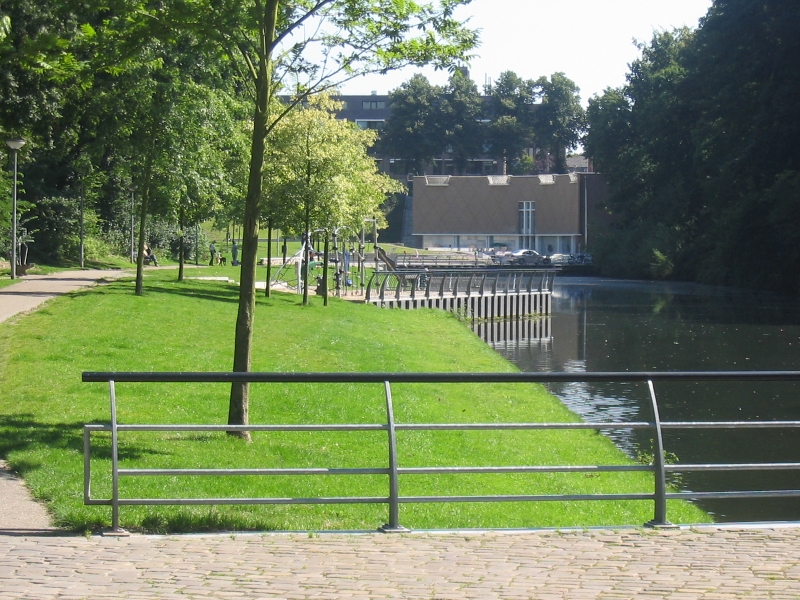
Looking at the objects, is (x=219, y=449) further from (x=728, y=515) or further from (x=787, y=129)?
(x=787, y=129)

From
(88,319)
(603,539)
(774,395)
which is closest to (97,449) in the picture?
(603,539)

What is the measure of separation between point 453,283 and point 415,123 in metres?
83.3

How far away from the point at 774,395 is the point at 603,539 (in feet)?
53.5

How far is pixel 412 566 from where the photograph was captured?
5457 millimetres

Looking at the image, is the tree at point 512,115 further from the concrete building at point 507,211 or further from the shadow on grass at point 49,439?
the shadow on grass at point 49,439

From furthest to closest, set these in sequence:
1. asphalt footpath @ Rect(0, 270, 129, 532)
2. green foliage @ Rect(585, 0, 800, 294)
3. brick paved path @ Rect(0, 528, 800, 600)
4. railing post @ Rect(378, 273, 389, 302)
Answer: green foliage @ Rect(585, 0, 800, 294), railing post @ Rect(378, 273, 389, 302), asphalt footpath @ Rect(0, 270, 129, 532), brick paved path @ Rect(0, 528, 800, 600)

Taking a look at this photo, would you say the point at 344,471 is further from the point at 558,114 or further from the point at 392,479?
the point at 558,114

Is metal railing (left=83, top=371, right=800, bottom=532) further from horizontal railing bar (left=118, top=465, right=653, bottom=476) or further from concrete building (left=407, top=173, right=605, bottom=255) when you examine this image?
concrete building (left=407, top=173, right=605, bottom=255)

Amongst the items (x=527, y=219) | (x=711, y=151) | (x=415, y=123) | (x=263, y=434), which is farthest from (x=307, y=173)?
(x=415, y=123)

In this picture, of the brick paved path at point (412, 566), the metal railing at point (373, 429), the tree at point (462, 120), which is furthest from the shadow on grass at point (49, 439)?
the tree at point (462, 120)

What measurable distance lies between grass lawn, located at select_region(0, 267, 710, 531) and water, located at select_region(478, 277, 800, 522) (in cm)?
143

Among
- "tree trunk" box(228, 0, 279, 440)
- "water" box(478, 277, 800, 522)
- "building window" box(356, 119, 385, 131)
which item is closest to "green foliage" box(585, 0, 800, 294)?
"water" box(478, 277, 800, 522)

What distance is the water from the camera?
15315 mm

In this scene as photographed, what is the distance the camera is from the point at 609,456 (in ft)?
48.1
